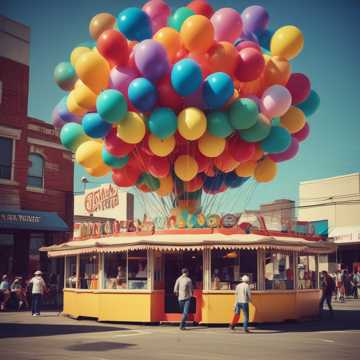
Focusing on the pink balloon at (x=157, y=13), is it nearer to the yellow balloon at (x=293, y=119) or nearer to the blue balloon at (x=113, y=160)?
the blue balloon at (x=113, y=160)

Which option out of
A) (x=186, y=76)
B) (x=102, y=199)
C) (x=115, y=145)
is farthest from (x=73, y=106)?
(x=102, y=199)

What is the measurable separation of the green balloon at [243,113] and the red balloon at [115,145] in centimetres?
335

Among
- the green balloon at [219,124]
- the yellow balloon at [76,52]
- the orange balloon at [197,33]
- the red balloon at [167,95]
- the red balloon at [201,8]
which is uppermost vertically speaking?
the red balloon at [201,8]

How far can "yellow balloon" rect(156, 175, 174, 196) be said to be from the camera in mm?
19594

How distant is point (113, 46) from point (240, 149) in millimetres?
5093

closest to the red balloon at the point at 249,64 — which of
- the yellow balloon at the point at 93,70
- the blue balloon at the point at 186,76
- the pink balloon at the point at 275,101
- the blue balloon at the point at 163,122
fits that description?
the pink balloon at the point at 275,101

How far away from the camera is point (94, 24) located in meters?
17.3

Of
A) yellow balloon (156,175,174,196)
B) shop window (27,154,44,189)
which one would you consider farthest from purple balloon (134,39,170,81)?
shop window (27,154,44,189)

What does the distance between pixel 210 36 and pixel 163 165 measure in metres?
4.73

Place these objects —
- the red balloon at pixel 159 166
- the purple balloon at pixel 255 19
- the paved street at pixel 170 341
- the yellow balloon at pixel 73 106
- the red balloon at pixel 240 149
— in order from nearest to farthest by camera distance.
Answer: the paved street at pixel 170 341
the purple balloon at pixel 255 19
the red balloon at pixel 240 149
the yellow balloon at pixel 73 106
the red balloon at pixel 159 166

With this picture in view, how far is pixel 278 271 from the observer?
19.0 m

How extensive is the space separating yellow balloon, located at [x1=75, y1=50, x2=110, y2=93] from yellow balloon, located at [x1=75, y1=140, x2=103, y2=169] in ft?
8.82

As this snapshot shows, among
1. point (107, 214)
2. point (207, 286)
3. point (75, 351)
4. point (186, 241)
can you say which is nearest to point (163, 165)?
point (186, 241)

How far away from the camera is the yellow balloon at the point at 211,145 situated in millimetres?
16781
